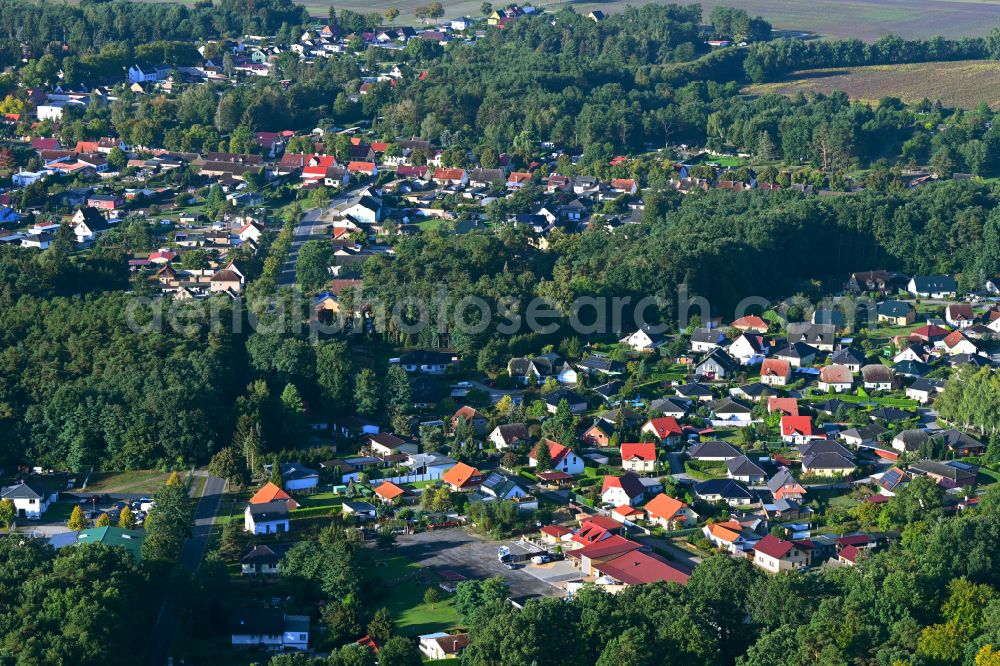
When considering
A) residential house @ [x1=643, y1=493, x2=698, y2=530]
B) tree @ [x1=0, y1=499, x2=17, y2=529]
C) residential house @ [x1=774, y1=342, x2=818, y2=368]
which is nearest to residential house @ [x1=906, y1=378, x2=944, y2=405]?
residential house @ [x1=774, y1=342, x2=818, y2=368]

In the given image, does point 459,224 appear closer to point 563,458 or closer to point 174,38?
point 563,458

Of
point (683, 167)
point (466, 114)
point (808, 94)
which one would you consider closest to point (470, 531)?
point (683, 167)

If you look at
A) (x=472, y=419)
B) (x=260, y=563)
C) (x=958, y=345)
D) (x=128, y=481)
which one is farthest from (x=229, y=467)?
(x=958, y=345)

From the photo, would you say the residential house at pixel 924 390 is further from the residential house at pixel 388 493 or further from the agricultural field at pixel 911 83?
the agricultural field at pixel 911 83

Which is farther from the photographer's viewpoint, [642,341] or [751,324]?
[751,324]

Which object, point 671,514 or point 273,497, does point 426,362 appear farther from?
point 671,514

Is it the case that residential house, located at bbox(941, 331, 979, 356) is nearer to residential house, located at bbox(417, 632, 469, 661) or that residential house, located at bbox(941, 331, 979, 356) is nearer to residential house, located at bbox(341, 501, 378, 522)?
residential house, located at bbox(341, 501, 378, 522)

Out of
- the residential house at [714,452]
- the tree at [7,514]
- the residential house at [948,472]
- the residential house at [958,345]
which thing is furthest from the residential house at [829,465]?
the tree at [7,514]
